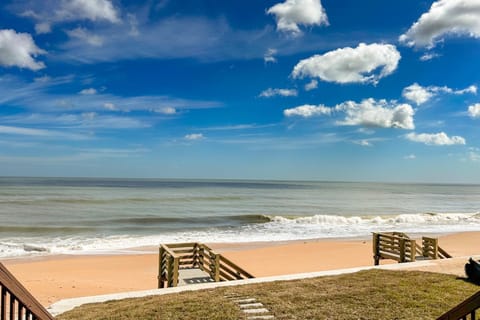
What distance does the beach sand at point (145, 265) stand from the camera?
43.7 ft

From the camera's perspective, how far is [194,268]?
12.8 metres

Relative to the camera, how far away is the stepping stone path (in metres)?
7.28

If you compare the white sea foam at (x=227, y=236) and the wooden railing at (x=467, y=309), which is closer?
the wooden railing at (x=467, y=309)

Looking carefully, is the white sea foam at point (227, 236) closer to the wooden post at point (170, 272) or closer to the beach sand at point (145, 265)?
the beach sand at point (145, 265)

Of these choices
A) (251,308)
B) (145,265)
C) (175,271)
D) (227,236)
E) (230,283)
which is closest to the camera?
(251,308)

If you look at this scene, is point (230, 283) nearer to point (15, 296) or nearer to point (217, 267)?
point (217, 267)

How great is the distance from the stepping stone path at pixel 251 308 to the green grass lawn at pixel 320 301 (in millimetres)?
138

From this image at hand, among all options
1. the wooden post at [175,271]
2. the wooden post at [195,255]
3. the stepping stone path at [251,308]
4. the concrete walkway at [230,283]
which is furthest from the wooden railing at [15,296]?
the wooden post at [195,255]

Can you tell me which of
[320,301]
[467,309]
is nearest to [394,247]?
[320,301]

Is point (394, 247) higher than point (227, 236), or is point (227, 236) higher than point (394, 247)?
point (394, 247)

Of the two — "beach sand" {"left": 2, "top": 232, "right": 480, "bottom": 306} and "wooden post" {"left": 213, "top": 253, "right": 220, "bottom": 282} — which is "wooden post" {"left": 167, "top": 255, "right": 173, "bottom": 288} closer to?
"wooden post" {"left": 213, "top": 253, "right": 220, "bottom": 282}

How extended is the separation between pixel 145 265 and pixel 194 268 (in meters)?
5.18

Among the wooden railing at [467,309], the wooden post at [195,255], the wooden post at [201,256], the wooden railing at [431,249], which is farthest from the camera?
the wooden railing at [431,249]

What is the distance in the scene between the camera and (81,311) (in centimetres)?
806
